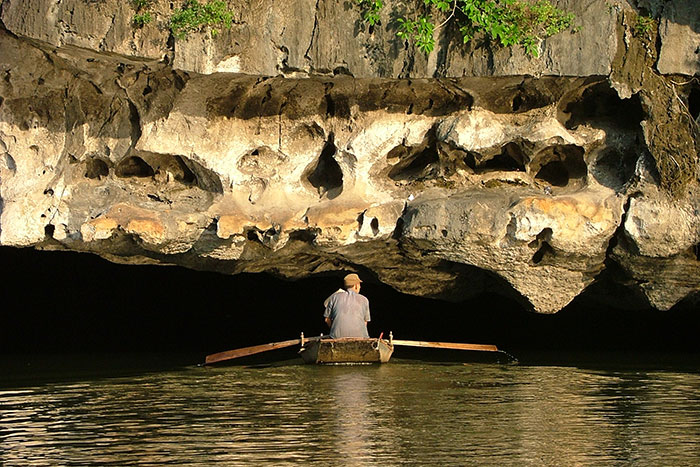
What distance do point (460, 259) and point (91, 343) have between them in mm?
6703

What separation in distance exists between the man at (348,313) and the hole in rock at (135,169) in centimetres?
240

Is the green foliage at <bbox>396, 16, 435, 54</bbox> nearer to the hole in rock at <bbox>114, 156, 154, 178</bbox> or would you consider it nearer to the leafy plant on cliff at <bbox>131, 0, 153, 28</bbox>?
the leafy plant on cliff at <bbox>131, 0, 153, 28</bbox>

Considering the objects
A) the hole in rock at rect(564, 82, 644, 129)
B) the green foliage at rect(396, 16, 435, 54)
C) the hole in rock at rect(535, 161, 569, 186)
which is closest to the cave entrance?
the hole in rock at rect(564, 82, 644, 129)

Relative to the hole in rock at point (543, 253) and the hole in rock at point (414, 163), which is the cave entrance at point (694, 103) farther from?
the hole in rock at point (414, 163)

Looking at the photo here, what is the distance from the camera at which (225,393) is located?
8992 millimetres

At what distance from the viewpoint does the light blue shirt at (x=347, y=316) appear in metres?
11.6

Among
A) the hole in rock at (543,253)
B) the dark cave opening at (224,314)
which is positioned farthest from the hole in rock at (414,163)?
the dark cave opening at (224,314)

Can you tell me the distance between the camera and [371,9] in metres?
10.1

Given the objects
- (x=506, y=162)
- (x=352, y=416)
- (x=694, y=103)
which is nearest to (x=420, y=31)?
(x=506, y=162)

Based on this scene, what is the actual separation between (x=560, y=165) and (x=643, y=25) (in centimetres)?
182

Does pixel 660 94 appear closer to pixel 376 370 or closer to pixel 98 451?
pixel 376 370

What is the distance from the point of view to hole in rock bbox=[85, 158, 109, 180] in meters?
11.3

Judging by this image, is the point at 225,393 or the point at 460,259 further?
the point at 460,259

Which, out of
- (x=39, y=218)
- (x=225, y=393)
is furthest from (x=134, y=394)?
(x=39, y=218)
